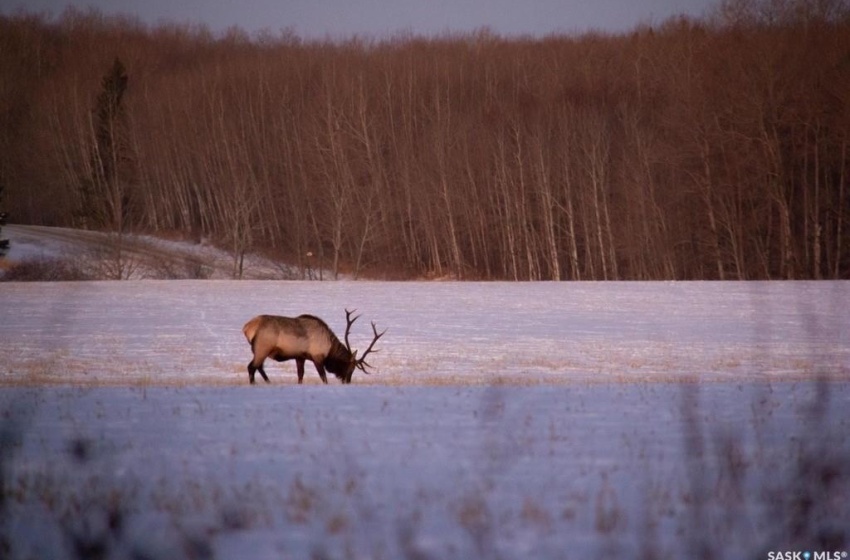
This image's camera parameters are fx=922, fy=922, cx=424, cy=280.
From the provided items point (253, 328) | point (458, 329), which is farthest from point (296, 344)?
point (458, 329)

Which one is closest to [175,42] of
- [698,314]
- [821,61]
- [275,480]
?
[821,61]

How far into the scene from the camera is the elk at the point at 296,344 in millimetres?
15391

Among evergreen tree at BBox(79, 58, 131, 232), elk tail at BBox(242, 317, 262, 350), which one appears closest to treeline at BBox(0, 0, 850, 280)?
evergreen tree at BBox(79, 58, 131, 232)

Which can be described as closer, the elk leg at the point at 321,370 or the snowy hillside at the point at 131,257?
the elk leg at the point at 321,370

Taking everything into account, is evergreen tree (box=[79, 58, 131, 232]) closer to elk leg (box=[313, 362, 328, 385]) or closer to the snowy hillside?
the snowy hillside

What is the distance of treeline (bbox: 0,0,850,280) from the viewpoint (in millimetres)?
45531

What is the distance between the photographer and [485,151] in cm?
5566

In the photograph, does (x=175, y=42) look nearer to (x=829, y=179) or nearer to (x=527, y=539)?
(x=829, y=179)

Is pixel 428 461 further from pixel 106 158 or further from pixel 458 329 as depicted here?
pixel 106 158

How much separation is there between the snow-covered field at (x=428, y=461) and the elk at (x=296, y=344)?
0.59 metres

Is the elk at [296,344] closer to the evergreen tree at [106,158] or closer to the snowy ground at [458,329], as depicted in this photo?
the snowy ground at [458,329]

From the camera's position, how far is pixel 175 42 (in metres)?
100

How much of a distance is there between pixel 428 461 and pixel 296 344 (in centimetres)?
756

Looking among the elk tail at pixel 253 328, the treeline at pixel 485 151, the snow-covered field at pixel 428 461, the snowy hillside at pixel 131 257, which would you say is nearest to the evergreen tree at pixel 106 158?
the treeline at pixel 485 151
